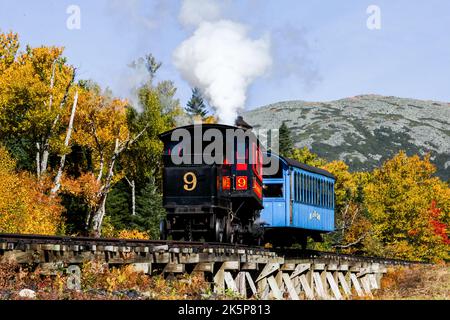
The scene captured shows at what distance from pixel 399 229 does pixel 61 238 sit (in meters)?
46.0

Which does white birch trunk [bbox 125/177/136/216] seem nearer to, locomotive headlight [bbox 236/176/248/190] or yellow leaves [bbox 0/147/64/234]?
yellow leaves [bbox 0/147/64/234]

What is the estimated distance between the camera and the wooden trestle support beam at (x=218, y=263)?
14391 millimetres

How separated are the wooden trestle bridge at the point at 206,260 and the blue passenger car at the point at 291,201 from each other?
3.96ft

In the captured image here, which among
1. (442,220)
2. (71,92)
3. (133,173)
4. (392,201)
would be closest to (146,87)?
(133,173)

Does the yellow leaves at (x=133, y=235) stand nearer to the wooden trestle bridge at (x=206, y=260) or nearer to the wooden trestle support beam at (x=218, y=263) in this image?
the wooden trestle bridge at (x=206, y=260)

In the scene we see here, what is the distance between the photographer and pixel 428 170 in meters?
63.6

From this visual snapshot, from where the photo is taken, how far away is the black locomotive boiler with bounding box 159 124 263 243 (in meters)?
23.1

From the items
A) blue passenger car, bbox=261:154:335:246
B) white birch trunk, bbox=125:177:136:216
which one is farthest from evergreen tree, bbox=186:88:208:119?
blue passenger car, bbox=261:154:335:246

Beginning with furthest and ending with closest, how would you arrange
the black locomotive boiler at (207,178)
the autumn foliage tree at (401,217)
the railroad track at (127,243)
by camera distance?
the autumn foliage tree at (401,217) < the black locomotive boiler at (207,178) < the railroad track at (127,243)

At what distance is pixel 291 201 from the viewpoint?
91.9 feet

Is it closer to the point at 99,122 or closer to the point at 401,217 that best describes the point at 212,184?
the point at 99,122

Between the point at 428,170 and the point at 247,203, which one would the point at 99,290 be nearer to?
the point at 247,203

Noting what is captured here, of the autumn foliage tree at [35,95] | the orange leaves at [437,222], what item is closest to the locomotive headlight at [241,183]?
the autumn foliage tree at [35,95]

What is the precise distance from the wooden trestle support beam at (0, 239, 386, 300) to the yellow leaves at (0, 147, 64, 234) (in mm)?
12930
